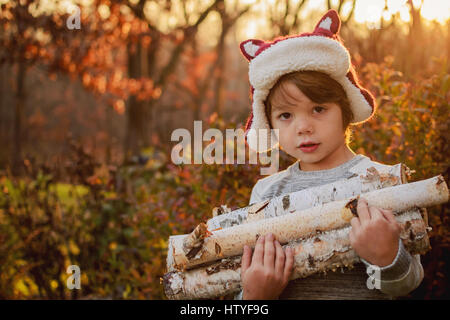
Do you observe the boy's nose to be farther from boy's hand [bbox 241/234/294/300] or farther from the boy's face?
boy's hand [bbox 241/234/294/300]

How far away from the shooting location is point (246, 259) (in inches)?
55.2

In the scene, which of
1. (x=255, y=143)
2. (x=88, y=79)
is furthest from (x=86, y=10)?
(x=255, y=143)

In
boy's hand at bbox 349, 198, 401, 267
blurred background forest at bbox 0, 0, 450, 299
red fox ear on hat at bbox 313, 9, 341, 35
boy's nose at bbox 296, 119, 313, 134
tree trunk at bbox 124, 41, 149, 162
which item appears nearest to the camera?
boy's hand at bbox 349, 198, 401, 267

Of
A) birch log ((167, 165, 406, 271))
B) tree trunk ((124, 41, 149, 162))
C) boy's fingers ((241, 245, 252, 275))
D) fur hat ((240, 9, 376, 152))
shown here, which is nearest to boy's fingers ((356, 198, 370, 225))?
birch log ((167, 165, 406, 271))

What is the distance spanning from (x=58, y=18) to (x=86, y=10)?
683mm

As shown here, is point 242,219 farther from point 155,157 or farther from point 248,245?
point 155,157

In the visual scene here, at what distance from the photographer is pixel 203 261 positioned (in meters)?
1.45

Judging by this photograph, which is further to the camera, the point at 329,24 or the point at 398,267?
the point at 329,24

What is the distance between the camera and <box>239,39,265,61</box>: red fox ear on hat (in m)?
1.70

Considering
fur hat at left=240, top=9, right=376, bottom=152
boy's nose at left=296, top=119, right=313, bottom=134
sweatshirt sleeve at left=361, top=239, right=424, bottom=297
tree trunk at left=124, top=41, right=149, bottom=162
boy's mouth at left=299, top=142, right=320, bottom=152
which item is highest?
tree trunk at left=124, top=41, right=149, bottom=162

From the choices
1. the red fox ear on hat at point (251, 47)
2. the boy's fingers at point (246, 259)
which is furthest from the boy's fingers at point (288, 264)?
the red fox ear on hat at point (251, 47)

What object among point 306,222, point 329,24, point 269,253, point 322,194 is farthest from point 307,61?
point 269,253

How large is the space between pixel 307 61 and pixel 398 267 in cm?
80

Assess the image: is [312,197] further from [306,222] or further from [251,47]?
[251,47]
